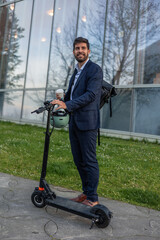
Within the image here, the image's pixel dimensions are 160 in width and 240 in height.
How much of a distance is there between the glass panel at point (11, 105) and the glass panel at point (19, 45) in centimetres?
64

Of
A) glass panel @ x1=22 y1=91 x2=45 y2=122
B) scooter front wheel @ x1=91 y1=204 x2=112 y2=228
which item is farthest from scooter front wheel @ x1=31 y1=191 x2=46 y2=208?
glass panel @ x1=22 y1=91 x2=45 y2=122

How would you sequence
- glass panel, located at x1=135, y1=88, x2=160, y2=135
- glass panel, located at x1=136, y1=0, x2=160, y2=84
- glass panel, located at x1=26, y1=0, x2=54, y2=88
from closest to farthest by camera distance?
glass panel, located at x1=135, y1=88, x2=160, y2=135
glass panel, located at x1=136, y1=0, x2=160, y2=84
glass panel, located at x1=26, y1=0, x2=54, y2=88

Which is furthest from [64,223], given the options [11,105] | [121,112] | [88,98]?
[11,105]

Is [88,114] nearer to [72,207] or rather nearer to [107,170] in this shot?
[72,207]

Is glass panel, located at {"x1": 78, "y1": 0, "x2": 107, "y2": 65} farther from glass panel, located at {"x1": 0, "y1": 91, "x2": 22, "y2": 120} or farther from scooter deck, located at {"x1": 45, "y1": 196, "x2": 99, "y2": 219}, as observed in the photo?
scooter deck, located at {"x1": 45, "y1": 196, "x2": 99, "y2": 219}

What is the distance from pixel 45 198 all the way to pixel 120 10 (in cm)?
1219

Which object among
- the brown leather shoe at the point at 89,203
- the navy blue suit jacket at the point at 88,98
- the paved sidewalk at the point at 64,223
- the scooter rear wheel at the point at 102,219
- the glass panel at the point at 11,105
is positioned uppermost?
the glass panel at the point at 11,105

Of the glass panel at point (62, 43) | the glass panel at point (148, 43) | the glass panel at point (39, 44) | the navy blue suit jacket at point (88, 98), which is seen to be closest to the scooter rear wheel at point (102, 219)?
the navy blue suit jacket at point (88, 98)

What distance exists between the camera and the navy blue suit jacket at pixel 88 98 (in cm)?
289

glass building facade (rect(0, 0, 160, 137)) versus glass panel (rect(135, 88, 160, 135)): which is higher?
glass building facade (rect(0, 0, 160, 137))

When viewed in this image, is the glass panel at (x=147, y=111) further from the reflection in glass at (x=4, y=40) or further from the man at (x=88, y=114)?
the reflection in glass at (x=4, y=40)

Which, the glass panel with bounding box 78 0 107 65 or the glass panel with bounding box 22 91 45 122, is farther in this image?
the glass panel with bounding box 22 91 45 122

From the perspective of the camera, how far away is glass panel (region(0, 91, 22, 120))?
16344mm

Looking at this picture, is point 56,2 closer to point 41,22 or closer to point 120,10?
point 41,22
